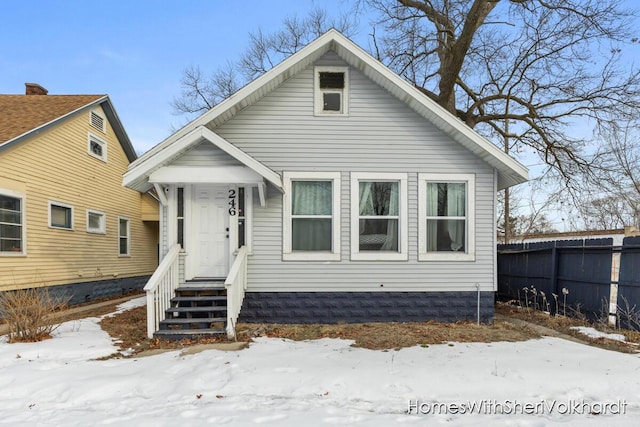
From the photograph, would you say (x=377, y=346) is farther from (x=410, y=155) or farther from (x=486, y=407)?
(x=410, y=155)

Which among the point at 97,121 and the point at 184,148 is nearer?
the point at 184,148

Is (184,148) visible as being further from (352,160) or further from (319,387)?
(319,387)

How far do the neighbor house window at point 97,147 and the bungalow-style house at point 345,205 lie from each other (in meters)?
6.42

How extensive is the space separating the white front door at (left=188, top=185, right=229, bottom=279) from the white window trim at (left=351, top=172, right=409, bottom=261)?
251 cm

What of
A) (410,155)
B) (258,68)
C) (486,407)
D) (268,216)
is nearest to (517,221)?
(258,68)

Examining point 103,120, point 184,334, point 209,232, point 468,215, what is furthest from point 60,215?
point 468,215

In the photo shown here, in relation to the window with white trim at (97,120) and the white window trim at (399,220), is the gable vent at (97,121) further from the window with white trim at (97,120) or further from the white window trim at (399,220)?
the white window trim at (399,220)

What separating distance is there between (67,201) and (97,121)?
120 inches

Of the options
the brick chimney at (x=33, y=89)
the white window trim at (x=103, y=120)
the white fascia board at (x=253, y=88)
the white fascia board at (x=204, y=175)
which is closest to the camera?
the white fascia board at (x=204, y=175)

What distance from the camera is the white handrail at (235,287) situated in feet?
19.6

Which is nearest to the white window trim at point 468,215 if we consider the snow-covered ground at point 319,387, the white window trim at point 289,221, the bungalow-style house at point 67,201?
the white window trim at point 289,221

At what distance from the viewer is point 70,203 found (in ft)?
36.4

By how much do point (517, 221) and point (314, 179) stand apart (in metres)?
21.8

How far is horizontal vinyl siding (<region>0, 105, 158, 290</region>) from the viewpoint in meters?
9.32
